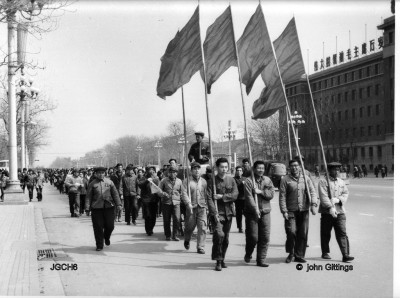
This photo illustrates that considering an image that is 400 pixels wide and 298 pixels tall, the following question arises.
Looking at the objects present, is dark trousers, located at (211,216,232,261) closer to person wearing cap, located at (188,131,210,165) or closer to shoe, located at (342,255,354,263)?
shoe, located at (342,255,354,263)

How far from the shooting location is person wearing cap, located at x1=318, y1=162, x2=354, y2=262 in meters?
8.48

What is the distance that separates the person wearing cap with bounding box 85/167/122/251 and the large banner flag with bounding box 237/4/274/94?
348cm

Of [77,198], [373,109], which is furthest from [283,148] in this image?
[77,198]

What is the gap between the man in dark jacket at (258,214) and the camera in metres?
8.28

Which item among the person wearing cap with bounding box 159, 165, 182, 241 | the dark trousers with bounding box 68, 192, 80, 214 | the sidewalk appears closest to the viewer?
the sidewalk

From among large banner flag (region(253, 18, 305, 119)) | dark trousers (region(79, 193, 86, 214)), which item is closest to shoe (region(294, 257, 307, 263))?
large banner flag (region(253, 18, 305, 119))

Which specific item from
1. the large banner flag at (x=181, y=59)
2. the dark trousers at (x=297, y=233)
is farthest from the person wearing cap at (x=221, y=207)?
the large banner flag at (x=181, y=59)

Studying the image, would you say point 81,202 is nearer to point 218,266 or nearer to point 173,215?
point 173,215

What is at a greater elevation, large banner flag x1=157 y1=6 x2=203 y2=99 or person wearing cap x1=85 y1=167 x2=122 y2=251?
large banner flag x1=157 y1=6 x2=203 y2=99

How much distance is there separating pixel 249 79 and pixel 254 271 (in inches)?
158

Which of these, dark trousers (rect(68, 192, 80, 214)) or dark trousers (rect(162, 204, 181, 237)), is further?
dark trousers (rect(68, 192, 80, 214))

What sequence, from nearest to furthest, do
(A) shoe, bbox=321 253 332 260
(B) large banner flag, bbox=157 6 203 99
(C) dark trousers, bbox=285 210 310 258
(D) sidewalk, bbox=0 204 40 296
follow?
1. (D) sidewalk, bbox=0 204 40 296
2. (C) dark trousers, bbox=285 210 310 258
3. (A) shoe, bbox=321 253 332 260
4. (B) large banner flag, bbox=157 6 203 99

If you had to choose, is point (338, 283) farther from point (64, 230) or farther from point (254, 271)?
point (64, 230)

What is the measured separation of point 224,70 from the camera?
393 inches
